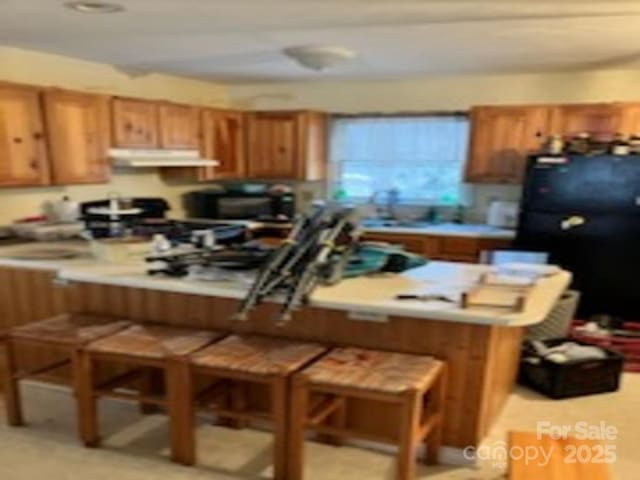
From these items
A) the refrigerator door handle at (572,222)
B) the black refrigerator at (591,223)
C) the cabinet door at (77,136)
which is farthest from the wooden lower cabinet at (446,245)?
the cabinet door at (77,136)

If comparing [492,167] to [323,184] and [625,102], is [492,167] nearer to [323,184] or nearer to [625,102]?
[625,102]

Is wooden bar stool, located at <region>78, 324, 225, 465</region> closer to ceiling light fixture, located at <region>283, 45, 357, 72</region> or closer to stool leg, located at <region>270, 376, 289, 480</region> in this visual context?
stool leg, located at <region>270, 376, 289, 480</region>

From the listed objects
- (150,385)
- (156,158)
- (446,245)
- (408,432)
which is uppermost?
(156,158)

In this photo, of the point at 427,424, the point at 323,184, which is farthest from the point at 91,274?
the point at 323,184

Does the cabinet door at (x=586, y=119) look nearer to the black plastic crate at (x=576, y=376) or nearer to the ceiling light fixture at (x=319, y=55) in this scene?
the ceiling light fixture at (x=319, y=55)

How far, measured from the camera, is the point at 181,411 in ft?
8.26

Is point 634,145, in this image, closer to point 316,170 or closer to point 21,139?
point 316,170

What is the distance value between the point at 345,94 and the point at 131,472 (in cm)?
408

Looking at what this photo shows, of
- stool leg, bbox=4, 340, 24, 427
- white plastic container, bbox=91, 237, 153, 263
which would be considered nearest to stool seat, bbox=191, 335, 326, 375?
white plastic container, bbox=91, 237, 153, 263

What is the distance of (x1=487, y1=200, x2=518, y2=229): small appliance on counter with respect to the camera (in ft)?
15.9

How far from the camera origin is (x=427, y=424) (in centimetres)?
241

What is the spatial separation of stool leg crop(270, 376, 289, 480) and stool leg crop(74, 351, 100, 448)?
91 centimetres

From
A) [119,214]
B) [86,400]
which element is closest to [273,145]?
[119,214]

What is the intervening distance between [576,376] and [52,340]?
282 cm
